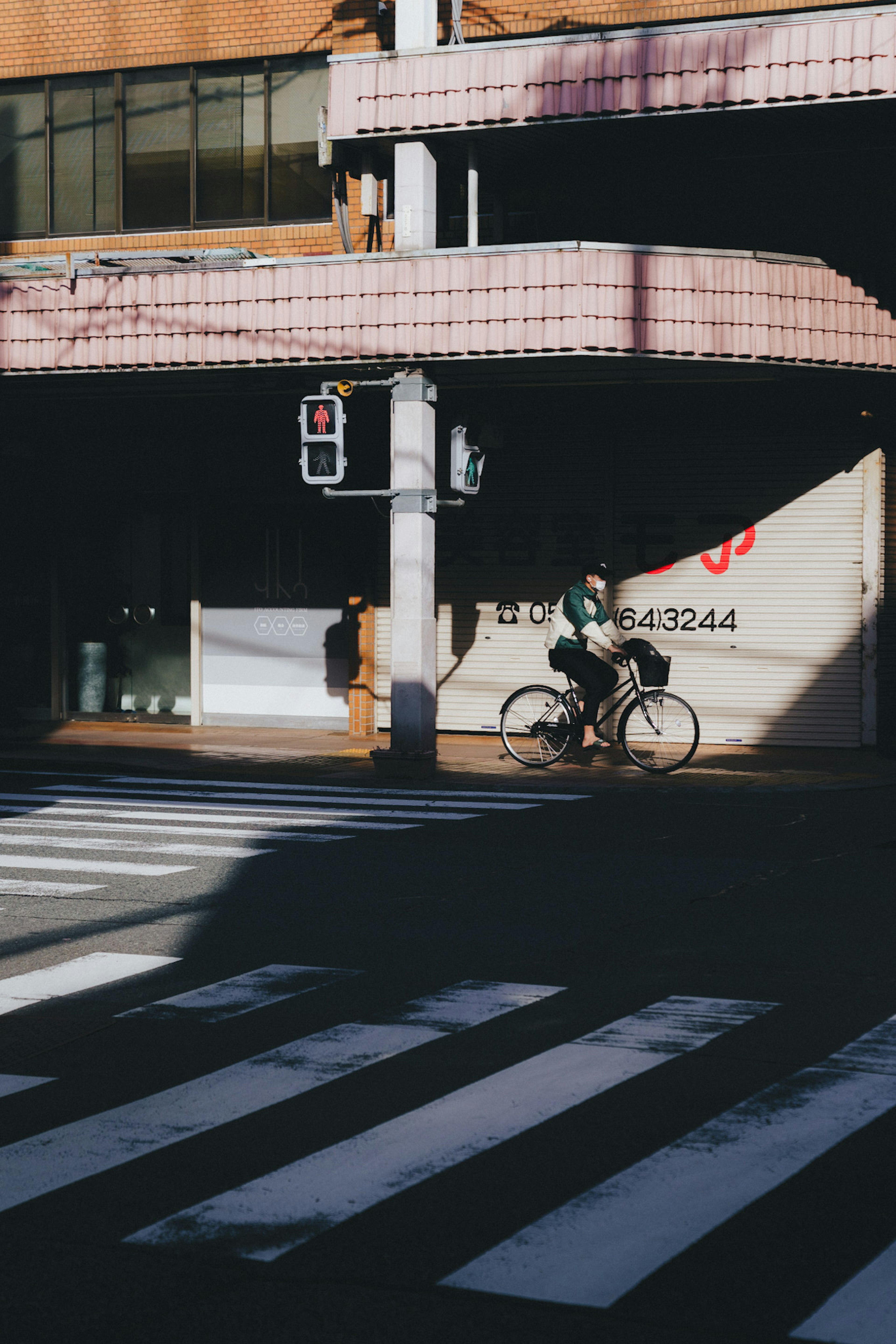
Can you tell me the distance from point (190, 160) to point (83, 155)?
5.03 ft

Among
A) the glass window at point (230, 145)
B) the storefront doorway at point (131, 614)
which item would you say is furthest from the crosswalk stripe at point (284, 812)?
the glass window at point (230, 145)

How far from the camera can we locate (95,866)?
9.66 m

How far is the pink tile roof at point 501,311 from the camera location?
1431 centimetres

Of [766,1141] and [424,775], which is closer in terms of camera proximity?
[766,1141]

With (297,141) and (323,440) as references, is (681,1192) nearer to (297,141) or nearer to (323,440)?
(323,440)

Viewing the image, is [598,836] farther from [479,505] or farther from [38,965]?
[479,505]

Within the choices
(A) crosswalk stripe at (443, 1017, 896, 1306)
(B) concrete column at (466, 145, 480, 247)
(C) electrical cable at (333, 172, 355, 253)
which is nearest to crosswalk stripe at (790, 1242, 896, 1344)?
(A) crosswalk stripe at (443, 1017, 896, 1306)

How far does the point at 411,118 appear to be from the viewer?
1473cm

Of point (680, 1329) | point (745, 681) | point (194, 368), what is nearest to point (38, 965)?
point (680, 1329)

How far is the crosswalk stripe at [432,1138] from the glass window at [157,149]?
50.5 feet

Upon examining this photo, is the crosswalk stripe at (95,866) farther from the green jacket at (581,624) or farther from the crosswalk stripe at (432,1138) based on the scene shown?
the green jacket at (581,624)

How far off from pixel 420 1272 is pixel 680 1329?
66 centimetres

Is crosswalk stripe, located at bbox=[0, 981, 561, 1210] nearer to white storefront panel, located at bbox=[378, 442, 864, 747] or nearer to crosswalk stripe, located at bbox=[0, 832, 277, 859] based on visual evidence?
crosswalk stripe, located at bbox=[0, 832, 277, 859]

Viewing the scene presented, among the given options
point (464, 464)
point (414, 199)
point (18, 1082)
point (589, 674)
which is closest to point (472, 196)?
point (414, 199)
